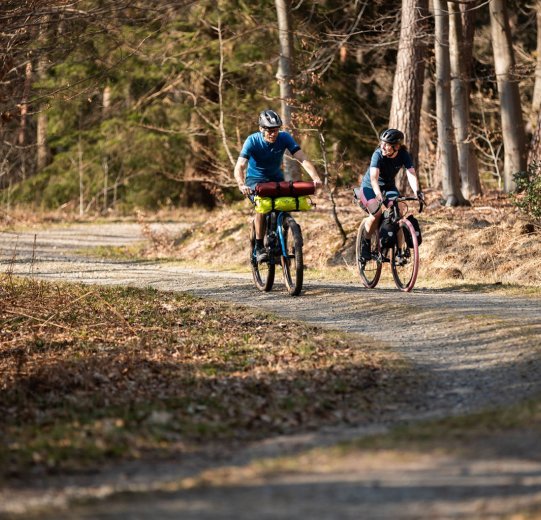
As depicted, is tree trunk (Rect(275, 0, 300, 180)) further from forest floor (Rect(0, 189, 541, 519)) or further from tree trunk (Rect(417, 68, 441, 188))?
tree trunk (Rect(417, 68, 441, 188))

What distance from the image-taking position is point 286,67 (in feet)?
74.7

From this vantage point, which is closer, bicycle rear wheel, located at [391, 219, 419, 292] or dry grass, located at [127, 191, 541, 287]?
bicycle rear wheel, located at [391, 219, 419, 292]

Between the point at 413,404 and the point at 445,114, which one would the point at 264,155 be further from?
the point at 445,114

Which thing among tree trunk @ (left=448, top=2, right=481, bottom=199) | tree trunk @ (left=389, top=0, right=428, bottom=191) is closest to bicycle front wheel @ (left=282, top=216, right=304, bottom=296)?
tree trunk @ (left=389, top=0, right=428, bottom=191)

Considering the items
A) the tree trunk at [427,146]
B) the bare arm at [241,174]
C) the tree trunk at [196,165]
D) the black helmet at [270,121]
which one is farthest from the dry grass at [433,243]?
the tree trunk at [196,165]

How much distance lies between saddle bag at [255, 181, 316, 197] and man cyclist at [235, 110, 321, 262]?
0.13 metres

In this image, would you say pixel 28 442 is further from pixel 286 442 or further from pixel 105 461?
pixel 286 442

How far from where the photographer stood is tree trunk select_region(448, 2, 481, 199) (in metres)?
23.3

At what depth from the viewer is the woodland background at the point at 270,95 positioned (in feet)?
68.9

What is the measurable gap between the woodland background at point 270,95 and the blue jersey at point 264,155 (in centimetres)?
191

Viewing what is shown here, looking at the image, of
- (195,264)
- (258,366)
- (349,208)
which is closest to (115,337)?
(258,366)

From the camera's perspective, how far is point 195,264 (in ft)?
69.5

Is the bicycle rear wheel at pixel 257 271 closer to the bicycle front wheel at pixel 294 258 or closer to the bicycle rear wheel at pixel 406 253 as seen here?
the bicycle front wheel at pixel 294 258

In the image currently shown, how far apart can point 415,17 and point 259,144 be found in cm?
839
